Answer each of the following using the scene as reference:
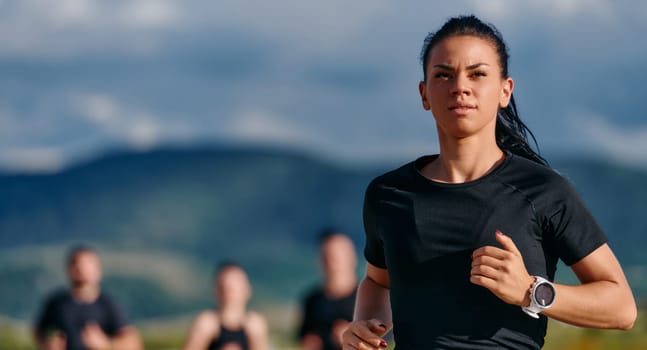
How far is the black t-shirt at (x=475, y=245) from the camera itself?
98.9 inches

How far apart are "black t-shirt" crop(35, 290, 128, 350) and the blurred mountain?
510 inches

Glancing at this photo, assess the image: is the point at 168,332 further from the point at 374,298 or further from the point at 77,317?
the point at 374,298

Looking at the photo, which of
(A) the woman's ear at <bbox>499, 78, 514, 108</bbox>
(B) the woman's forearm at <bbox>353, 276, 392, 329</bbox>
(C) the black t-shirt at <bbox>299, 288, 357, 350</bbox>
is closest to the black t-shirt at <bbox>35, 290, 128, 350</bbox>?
(C) the black t-shirt at <bbox>299, 288, 357, 350</bbox>

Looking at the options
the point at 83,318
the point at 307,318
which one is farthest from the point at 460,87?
the point at 83,318

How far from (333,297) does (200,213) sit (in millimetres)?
17211

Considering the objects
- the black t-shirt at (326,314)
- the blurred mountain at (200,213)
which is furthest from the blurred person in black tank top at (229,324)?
the blurred mountain at (200,213)

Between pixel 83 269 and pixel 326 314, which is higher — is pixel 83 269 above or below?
above

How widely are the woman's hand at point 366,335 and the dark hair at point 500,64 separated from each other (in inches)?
20.9

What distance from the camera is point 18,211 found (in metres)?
23.8

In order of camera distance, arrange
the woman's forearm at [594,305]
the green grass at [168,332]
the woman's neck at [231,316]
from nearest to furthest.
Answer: the woman's forearm at [594,305]
the woman's neck at [231,316]
the green grass at [168,332]

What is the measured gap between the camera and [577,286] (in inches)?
99.1

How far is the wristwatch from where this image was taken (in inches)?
95.1

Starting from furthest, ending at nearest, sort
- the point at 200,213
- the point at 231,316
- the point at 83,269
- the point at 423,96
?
the point at 200,213
the point at 83,269
the point at 231,316
the point at 423,96

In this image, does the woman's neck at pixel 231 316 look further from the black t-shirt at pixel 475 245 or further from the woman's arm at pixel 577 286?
the woman's arm at pixel 577 286
